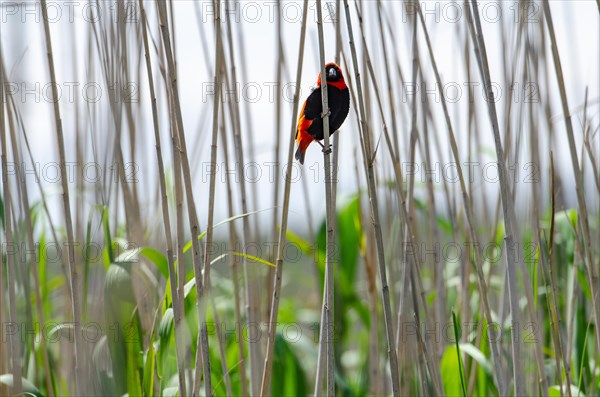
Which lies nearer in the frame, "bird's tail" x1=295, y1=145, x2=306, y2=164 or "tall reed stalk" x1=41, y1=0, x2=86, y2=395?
"tall reed stalk" x1=41, y1=0, x2=86, y2=395

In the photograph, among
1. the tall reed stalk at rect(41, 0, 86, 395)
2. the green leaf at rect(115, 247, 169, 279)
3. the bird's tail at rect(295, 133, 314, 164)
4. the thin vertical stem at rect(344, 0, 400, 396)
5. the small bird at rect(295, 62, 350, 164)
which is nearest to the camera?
the thin vertical stem at rect(344, 0, 400, 396)

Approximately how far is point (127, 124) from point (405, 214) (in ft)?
2.91

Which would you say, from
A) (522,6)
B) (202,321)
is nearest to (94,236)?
(202,321)

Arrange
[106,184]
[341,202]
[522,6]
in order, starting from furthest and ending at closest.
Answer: [341,202] → [106,184] → [522,6]

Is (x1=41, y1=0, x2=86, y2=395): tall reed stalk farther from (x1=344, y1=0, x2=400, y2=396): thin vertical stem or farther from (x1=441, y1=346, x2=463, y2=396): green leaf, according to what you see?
(x1=441, y1=346, x2=463, y2=396): green leaf

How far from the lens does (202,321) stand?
4.95 feet

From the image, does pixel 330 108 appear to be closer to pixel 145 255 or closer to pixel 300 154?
pixel 300 154

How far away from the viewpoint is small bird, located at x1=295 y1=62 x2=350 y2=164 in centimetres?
184

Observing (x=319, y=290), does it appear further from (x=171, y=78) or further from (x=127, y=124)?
(x=171, y=78)

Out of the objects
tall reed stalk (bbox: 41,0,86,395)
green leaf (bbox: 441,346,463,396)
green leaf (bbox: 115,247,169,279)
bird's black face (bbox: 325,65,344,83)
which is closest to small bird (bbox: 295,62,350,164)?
bird's black face (bbox: 325,65,344,83)

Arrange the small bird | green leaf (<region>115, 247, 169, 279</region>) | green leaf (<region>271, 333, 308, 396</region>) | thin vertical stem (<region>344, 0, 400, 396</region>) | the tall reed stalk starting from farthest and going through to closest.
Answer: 1. green leaf (<region>271, 333, 308, 396</region>)
2. the small bird
3. green leaf (<region>115, 247, 169, 279</region>)
4. the tall reed stalk
5. thin vertical stem (<region>344, 0, 400, 396</region>)

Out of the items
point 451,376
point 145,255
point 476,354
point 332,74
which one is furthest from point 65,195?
point 451,376

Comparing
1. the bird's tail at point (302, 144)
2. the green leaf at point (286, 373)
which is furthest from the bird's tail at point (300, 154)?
the green leaf at point (286, 373)

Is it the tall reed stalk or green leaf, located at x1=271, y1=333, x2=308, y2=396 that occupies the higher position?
the tall reed stalk
